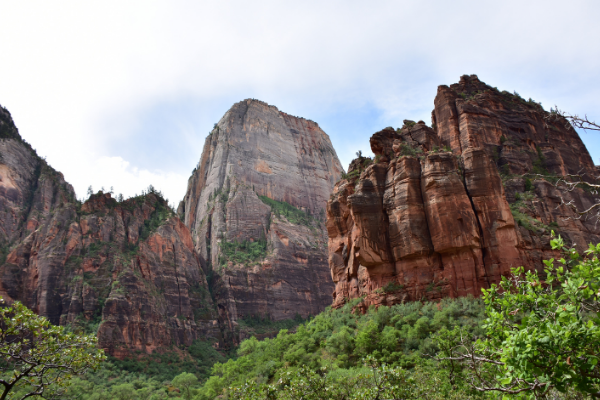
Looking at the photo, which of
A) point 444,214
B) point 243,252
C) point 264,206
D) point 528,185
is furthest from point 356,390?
point 264,206

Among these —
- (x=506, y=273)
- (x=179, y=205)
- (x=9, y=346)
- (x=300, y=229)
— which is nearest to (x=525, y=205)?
(x=506, y=273)

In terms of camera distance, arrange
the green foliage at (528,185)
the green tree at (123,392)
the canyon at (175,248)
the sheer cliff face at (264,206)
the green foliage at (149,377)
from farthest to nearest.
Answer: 1. the sheer cliff face at (264,206)
2. the canyon at (175,248)
3. the green foliage at (149,377)
4. the green tree at (123,392)
5. the green foliage at (528,185)

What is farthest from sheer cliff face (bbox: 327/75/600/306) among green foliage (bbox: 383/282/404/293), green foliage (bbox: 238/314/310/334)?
green foliage (bbox: 238/314/310/334)

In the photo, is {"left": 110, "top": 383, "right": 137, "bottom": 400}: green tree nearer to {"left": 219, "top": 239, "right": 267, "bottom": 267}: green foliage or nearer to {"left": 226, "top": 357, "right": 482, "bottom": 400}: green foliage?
{"left": 226, "top": 357, "right": 482, "bottom": 400}: green foliage

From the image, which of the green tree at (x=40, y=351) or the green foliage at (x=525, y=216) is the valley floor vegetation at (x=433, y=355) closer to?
the green foliage at (x=525, y=216)

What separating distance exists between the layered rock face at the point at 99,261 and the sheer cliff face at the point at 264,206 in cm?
1181

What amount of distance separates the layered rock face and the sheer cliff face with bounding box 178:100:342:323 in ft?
38.7

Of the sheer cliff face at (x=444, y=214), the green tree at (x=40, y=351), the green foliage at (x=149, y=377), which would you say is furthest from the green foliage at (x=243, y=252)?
the green tree at (x=40, y=351)

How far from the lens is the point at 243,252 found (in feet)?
348

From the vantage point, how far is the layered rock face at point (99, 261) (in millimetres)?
67750

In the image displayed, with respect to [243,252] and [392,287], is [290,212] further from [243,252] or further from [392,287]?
[392,287]

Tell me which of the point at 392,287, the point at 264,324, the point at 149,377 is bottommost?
the point at 149,377

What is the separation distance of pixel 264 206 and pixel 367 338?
90.4 meters

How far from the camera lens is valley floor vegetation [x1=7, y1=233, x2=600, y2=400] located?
23.7ft
